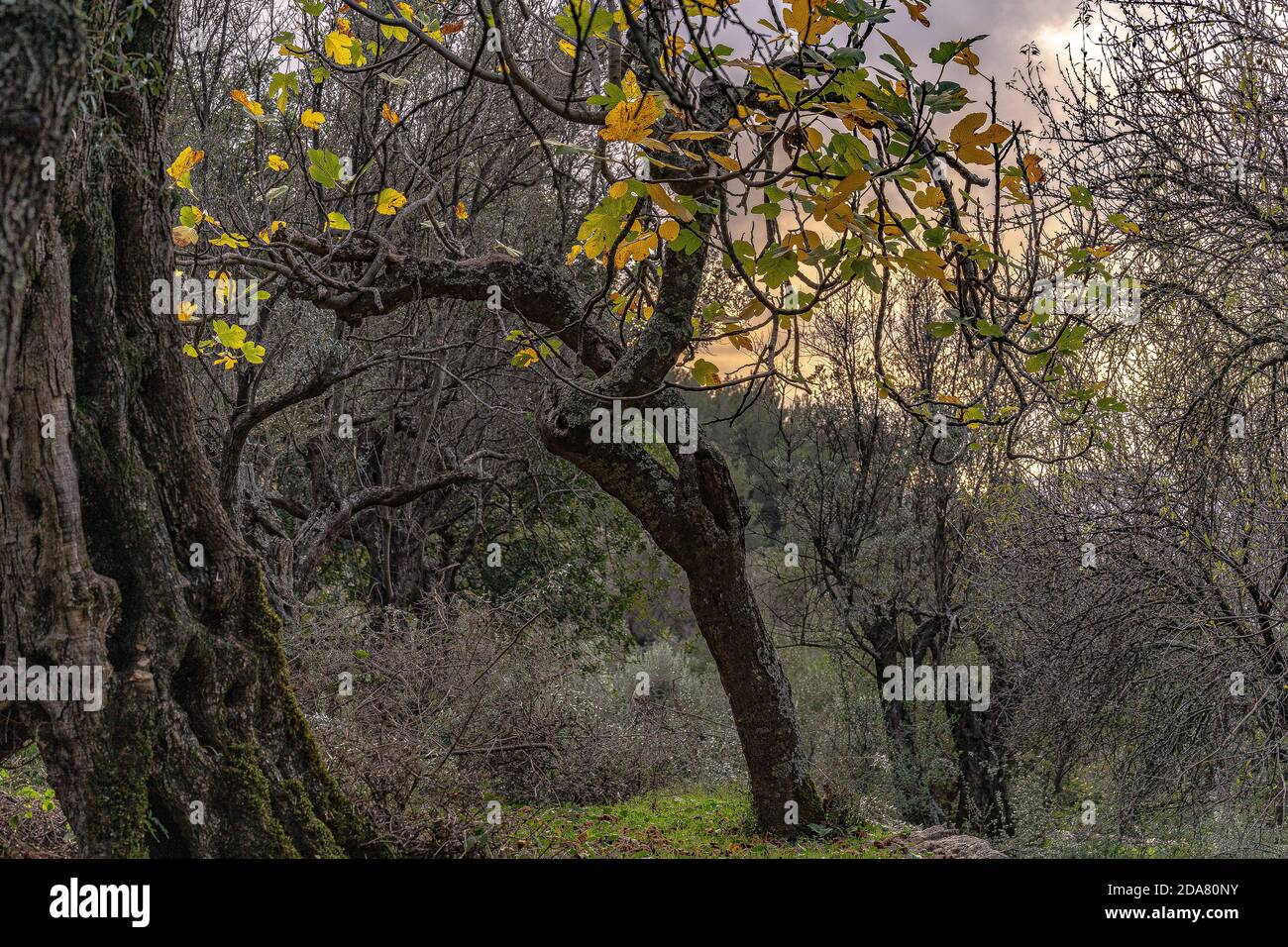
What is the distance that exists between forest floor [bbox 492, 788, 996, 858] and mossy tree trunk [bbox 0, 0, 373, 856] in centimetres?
224

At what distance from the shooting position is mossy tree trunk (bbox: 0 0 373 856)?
13.3ft

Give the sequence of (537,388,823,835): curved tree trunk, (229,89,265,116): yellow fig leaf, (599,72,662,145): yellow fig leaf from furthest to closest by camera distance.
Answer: (537,388,823,835): curved tree trunk < (229,89,265,116): yellow fig leaf < (599,72,662,145): yellow fig leaf

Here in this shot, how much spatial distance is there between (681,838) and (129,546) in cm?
449

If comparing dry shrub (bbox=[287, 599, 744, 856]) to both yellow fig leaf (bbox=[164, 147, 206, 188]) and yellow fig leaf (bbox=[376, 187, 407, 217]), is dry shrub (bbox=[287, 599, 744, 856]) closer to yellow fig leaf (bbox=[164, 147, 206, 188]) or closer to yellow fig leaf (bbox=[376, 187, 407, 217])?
yellow fig leaf (bbox=[376, 187, 407, 217])

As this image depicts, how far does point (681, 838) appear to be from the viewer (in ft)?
24.3

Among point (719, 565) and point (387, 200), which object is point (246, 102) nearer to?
point (387, 200)

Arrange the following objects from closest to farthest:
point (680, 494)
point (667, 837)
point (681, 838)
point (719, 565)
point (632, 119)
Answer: point (632, 119)
point (680, 494)
point (719, 565)
point (681, 838)
point (667, 837)

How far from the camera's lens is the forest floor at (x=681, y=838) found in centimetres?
672

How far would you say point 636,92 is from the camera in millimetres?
3949

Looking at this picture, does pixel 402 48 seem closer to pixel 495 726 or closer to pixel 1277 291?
pixel 495 726
